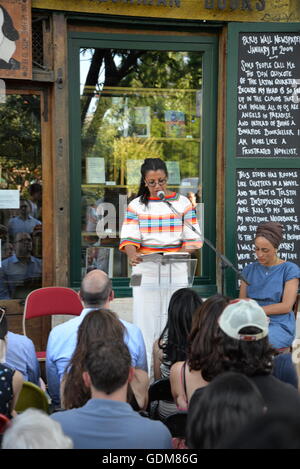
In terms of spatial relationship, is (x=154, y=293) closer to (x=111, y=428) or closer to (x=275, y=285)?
(x=275, y=285)

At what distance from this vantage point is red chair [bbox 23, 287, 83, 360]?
4777mm

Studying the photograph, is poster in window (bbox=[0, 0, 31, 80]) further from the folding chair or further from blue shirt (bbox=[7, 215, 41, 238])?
the folding chair

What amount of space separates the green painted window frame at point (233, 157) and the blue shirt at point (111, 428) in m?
3.39

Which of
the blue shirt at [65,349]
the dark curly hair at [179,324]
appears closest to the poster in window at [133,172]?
the dark curly hair at [179,324]

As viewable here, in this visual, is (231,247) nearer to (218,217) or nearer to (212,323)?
(218,217)

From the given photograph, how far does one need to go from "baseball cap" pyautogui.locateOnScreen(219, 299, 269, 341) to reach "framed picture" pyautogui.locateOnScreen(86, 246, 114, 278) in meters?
3.12

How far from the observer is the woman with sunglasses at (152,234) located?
454 centimetres

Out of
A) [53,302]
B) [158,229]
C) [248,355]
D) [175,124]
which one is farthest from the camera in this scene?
[175,124]

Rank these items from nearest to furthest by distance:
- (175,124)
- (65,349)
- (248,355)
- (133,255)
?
1. (248,355)
2. (65,349)
3. (133,255)
4. (175,124)

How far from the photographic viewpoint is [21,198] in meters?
5.35

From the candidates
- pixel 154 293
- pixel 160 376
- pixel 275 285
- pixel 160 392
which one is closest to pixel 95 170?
pixel 154 293

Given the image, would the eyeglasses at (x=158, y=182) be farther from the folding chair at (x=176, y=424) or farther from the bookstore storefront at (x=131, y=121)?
the folding chair at (x=176, y=424)

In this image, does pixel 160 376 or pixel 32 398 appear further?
pixel 160 376

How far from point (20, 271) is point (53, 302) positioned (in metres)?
0.73
